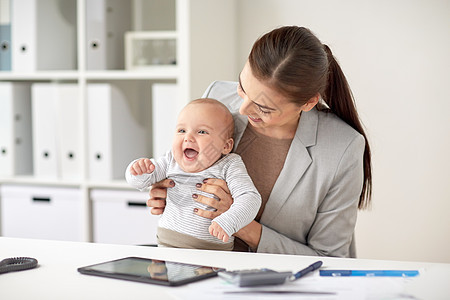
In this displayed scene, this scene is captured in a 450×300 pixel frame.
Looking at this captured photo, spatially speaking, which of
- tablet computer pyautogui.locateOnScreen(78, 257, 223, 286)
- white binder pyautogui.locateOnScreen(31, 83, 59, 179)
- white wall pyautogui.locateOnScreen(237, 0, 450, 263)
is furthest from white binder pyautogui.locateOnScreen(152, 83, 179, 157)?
tablet computer pyautogui.locateOnScreen(78, 257, 223, 286)

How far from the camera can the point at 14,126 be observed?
277cm

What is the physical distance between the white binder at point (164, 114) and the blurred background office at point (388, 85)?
0.01 meters

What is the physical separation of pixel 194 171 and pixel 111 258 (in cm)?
42

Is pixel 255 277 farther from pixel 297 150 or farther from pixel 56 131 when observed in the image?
pixel 56 131

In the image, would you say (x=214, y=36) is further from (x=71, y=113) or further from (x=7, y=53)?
(x=7, y=53)

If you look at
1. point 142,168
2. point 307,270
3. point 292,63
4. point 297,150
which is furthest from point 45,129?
point 307,270

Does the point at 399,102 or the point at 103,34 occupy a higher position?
the point at 103,34

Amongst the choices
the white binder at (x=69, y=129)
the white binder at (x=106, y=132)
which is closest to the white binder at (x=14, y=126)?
the white binder at (x=69, y=129)

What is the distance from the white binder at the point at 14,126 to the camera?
2764mm

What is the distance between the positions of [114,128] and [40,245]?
1396 mm

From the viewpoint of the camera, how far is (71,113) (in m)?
2.68

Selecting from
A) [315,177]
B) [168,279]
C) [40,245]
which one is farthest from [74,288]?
[315,177]

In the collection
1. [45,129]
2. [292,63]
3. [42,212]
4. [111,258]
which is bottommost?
[42,212]

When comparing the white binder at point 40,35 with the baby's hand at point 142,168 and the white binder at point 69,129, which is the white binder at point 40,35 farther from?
the baby's hand at point 142,168
